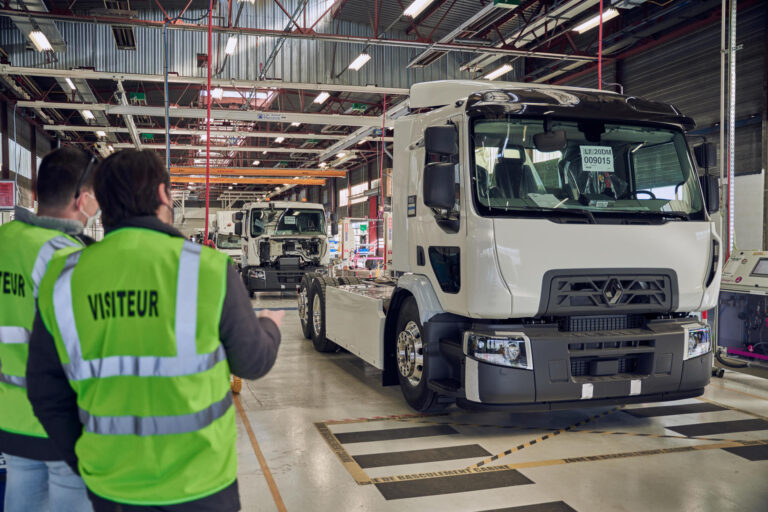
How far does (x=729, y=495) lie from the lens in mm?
4152

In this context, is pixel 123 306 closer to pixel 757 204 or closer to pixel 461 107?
pixel 461 107

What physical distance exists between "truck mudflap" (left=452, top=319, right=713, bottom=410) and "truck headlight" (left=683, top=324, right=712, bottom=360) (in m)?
0.03

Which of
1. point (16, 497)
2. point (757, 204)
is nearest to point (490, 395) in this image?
point (16, 497)

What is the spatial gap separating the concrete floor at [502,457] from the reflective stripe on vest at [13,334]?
202 cm

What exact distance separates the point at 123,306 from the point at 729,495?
3945 millimetres

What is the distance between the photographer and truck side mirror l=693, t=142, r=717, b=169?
5520 mm

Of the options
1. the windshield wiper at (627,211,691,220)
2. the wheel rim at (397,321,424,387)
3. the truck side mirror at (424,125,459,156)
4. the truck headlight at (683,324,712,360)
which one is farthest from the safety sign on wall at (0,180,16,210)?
the truck headlight at (683,324,712,360)

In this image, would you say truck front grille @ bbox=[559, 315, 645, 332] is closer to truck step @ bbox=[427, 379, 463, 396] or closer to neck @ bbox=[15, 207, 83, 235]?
truck step @ bbox=[427, 379, 463, 396]

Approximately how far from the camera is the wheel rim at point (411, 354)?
223 inches

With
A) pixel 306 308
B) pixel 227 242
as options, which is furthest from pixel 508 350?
pixel 227 242

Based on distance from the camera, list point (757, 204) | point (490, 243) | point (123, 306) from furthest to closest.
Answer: point (757, 204)
point (490, 243)
point (123, 306)

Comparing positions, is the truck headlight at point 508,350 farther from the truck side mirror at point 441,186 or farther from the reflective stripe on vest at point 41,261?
the reflective stripe on vest at point 41,261

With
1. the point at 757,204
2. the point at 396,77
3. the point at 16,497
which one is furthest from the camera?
→ the point at 396,77

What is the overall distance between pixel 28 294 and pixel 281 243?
46.7ft
